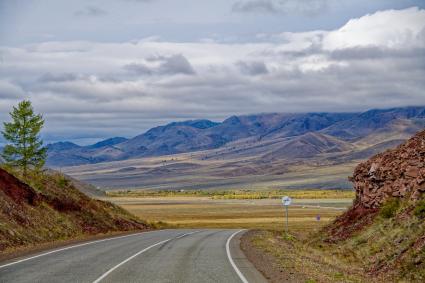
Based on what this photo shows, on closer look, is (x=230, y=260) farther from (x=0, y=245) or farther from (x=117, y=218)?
(x=117, y=218)

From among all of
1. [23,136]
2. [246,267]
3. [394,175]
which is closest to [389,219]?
[394,175]

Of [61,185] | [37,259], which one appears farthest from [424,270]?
[61,185]

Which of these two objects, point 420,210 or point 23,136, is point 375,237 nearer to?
point 420,210

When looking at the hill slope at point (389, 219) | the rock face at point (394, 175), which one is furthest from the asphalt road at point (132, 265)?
the rock face at point (394, 175)

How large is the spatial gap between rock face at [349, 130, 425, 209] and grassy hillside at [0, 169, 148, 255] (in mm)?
19366

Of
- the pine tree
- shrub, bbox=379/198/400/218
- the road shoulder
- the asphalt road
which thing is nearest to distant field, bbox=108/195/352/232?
the pine tree

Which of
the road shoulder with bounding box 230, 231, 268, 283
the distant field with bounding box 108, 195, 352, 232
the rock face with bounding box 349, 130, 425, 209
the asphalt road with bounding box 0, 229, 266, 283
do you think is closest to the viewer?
the asphalt road with bounding box 0, 229, 266, 283

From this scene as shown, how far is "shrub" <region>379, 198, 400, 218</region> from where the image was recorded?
3023 cm

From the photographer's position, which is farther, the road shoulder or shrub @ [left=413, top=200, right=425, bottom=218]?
shrub @ [left=413, top=200, right=425, bottom=218]

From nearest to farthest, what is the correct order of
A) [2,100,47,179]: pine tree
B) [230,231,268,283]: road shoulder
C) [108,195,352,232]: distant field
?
1. [230,231,268,283]: road shoulder
2. [2,100,47,179]: pine tree
3. [108,195,352,232]: distant field

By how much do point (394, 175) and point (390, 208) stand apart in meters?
2.94

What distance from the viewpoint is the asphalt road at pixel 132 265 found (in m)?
18.2

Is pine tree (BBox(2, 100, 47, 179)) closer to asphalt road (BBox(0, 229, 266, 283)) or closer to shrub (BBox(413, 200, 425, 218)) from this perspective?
asphalt road (BBox(0, 229, 266, 283))

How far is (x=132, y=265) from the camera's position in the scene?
21438 mm
